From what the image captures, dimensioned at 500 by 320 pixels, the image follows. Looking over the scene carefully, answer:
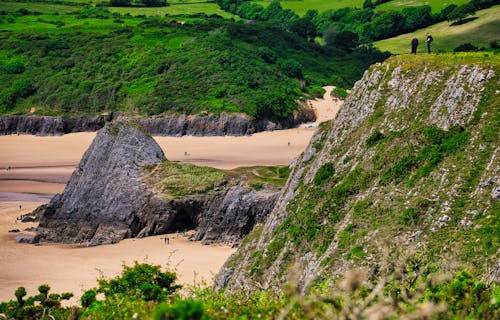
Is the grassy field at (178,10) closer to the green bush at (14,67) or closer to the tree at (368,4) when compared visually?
the tree at (368,4)

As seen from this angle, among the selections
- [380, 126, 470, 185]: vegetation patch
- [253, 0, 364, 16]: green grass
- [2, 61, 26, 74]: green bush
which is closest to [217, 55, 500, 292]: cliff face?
[380, 126, 470, 185]: vegetation patch

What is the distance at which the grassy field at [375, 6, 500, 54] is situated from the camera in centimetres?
13088

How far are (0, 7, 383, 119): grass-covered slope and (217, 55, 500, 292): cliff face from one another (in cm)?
6989

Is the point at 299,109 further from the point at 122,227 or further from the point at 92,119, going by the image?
the point at 122,227

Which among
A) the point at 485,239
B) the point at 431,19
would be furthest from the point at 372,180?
the point at 431,19

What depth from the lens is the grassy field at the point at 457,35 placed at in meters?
131

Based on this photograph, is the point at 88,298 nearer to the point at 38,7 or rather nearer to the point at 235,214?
the point at 235,214

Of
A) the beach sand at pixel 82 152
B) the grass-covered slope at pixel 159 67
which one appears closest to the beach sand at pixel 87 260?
the beach sand at pixel 82 152

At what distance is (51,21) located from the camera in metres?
153

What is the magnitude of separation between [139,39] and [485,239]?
382 feet

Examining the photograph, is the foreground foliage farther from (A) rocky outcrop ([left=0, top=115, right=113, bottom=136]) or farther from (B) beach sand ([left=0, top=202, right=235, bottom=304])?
(A) rocky outcrop ([left=0, top=115, right=113, bottom=136])

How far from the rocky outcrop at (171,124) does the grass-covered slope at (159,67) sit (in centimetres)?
187

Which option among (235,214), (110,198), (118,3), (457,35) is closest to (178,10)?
(118,3)

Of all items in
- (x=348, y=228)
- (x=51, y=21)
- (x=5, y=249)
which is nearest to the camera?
(x=348, y=228)
